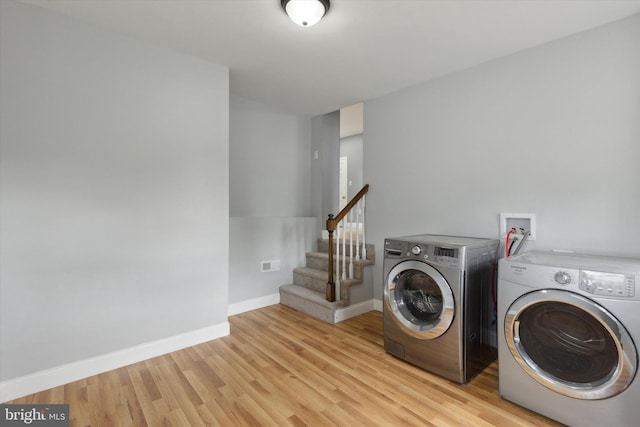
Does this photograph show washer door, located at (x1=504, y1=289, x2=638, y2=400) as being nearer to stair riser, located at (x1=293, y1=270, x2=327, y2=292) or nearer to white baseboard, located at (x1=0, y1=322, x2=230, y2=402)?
stair riser, located at (x1=293, y1=270, x2=327, y2=292)

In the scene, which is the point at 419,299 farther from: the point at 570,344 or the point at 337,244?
the point at 337,244

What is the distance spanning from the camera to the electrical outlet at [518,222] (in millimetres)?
2266

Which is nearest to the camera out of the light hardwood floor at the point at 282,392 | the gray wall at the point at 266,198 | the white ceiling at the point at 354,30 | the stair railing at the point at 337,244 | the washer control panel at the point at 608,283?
the washer control panel at the point at 608,283

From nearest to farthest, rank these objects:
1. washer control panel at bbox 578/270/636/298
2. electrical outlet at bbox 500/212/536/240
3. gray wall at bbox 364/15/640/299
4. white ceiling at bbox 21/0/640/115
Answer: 1. washer control panel at bbox 578/270/636/298
2. white ceiling at bbox 21/0/640/115
3. gray wall at bbox 364/15/640/299
4. electrical outlet at bbox 500/212/536/240

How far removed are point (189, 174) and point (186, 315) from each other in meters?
1.15

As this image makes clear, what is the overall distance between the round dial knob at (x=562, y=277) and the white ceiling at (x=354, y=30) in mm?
1524

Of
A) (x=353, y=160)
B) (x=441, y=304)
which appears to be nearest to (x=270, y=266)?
(x=441, y=304)

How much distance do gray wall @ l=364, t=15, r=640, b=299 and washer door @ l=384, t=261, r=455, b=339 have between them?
2.53ft

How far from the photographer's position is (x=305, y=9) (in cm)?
171

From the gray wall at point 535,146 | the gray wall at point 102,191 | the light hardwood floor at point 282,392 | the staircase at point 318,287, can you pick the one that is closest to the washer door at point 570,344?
the light hardwood floor at point 282,392

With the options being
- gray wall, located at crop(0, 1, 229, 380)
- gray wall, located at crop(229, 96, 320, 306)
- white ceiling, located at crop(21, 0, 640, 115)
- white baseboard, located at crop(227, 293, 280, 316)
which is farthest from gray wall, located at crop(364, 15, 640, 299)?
gray wall, located at crop(0, 1, 229, 380)

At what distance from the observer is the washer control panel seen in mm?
1415

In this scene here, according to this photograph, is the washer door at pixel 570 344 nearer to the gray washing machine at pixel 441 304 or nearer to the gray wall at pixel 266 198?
the gray washing machine at pixel 441 304

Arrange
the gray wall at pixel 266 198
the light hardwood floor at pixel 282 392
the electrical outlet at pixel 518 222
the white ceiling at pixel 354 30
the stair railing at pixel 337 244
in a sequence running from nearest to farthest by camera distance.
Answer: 1. the light hardwood floor at pixel 282 392
2. the white ceiling at pixel 354 30
3. the electrical outlet at pixel 518 222
4. the stair railing at pixel 337 244
5. the gray wall at pixel 266 198
